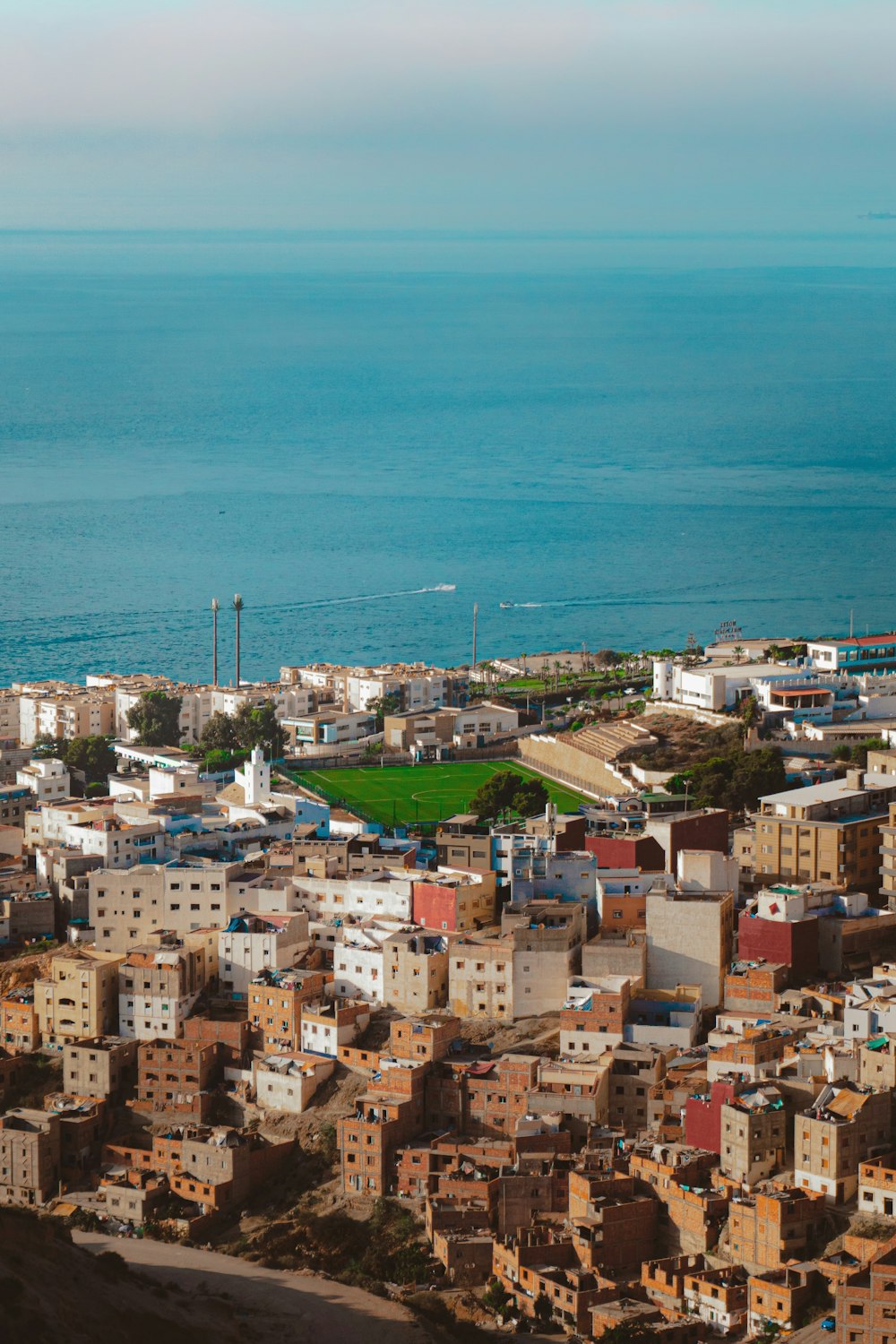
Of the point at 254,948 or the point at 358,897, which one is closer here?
the point at 254,948

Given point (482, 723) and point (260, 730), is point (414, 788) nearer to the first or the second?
point (482, 723)

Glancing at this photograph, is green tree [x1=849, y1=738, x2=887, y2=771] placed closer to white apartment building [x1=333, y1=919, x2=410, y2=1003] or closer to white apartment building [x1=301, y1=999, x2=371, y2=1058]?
white apartment building [x1=333, y1=919, x2=410, y2=1003]

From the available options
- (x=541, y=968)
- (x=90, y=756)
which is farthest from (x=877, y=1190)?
(x=90, y=756)

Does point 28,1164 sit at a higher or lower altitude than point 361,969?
lower

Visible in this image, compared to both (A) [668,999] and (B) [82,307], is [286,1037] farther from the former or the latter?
(B) [82,307]

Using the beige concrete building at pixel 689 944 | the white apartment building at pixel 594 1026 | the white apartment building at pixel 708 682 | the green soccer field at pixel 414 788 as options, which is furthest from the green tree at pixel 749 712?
the white apartment building at pixel 594 1026

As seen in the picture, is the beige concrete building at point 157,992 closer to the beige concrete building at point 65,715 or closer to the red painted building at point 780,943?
the red painted building at point 780,943
